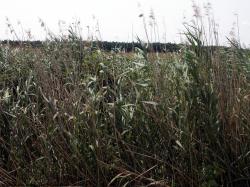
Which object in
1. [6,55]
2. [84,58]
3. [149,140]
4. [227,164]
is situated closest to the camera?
[227,164]

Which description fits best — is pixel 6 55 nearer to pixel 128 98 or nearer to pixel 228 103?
pixel 128 98

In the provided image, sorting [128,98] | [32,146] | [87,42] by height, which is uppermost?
[87,42]

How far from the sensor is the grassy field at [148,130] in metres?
3.54

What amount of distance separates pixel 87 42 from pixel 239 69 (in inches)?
118

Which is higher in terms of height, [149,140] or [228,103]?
[228,103]

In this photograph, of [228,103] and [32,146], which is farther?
[32,146]

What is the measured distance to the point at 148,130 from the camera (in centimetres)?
378

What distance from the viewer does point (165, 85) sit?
153 inches

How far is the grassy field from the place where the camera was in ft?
11.6

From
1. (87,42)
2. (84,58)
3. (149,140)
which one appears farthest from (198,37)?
(87,42)

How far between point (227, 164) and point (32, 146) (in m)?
1.85

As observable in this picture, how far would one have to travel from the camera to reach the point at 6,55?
21.2 ft

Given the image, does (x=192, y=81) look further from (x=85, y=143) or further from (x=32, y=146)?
(x=32, y=146)

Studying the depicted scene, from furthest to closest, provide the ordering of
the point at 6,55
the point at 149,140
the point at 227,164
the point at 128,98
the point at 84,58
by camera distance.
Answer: the point at 6,55
the point at 84,58
the point at 128,98
the point at 149,140
the point at 227,164
